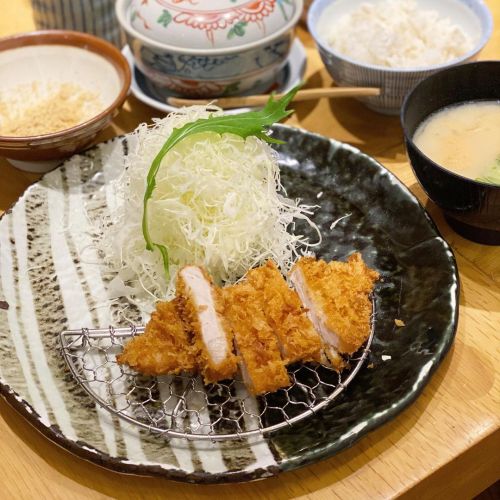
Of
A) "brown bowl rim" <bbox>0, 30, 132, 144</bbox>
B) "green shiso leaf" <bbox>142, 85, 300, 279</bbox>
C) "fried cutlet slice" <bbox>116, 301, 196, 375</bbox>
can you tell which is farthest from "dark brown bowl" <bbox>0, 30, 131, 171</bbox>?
"fried cutlet slice" <bbox>116, 301, 196, 375</bbox>

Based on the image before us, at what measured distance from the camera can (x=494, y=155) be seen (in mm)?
2199

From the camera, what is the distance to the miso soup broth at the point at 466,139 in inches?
85.5

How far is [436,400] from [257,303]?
1.93ft

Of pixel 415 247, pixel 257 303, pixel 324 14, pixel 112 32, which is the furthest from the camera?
pixel 112 32

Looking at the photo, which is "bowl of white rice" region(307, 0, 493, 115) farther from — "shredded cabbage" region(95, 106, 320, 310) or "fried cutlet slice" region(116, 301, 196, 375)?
"fried cutlet slice" region(116, 301, 196, 375)

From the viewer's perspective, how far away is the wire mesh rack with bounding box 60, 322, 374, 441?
5.52 feet

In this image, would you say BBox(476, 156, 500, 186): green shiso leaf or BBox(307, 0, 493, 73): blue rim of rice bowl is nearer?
BBox(476, 156, 500, 186): green shiso leaf

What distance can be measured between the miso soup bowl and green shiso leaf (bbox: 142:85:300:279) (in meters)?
0.47

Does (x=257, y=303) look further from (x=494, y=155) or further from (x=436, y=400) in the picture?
(x=494, y=155)

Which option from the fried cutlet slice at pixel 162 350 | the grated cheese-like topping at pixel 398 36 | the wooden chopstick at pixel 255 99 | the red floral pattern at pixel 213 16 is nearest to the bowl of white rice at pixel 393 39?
the grated cheese-like topping at pixel 398 36

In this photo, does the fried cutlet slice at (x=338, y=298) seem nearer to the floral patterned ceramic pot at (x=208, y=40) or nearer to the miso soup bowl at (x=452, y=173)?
the miso soup bowl at (x=452, y=173)

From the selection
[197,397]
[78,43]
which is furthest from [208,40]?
[197,397]

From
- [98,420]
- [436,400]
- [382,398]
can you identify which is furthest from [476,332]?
[98,420]

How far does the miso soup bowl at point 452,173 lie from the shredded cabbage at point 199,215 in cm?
47
